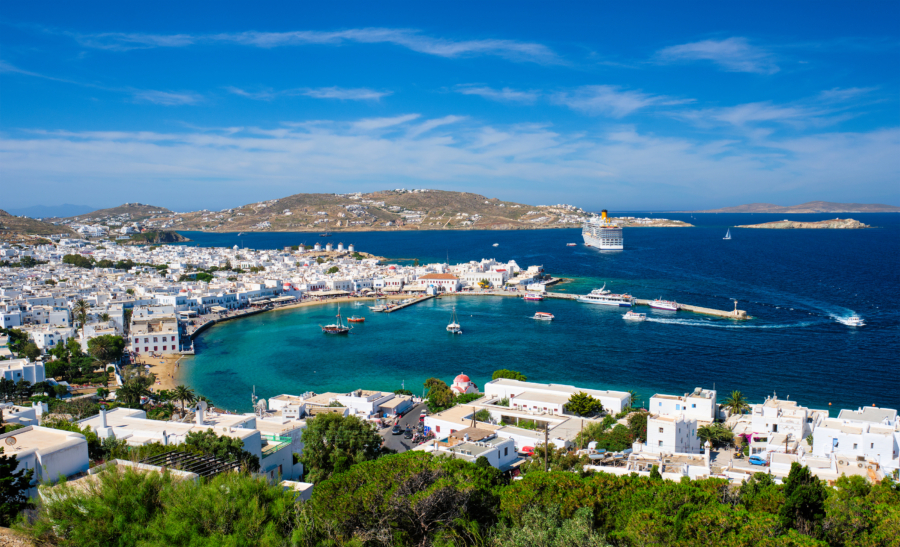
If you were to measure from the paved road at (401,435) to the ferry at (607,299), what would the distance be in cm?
2279

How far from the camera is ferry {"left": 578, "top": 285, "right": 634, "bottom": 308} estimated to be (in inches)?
1484

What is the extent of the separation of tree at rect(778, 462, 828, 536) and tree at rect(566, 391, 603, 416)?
29.8ft

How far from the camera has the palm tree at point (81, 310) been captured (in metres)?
30.7

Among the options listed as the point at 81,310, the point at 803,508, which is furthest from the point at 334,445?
the point at 81,310

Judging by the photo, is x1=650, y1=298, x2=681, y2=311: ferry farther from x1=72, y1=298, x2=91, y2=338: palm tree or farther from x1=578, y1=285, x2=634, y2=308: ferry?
x1=72, y1=298, x2=91, y2=338: palm tree

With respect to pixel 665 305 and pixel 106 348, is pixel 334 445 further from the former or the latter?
pixel 665 305

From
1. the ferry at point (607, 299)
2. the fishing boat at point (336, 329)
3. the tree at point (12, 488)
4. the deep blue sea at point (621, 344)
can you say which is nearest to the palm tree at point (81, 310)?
the deep blue sea at point (621, 344)

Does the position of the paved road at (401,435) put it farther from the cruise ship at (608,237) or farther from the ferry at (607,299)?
the cruise ship at (608,237)

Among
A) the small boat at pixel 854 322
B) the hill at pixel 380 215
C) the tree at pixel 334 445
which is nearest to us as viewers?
the tree at pixel 334 445

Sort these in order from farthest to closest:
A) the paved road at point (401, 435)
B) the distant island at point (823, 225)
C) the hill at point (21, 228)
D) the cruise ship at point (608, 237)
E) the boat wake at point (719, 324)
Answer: the distant island at point (823, 225) → the hill at point (21, 228) → the cruise ship at point (608, 237) → the boat wake at point (719, 324) → the paved road at point (401, 435)

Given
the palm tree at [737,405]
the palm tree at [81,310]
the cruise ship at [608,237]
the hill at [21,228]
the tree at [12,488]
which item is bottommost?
the palm tree at [737,405]

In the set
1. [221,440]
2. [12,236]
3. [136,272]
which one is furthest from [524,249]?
[221,440]

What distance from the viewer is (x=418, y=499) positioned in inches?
A: 261

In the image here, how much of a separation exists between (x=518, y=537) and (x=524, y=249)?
7561 centimetres
